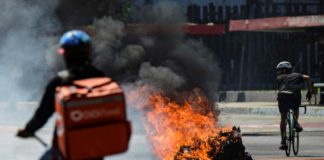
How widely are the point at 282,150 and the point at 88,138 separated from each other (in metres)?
11.3

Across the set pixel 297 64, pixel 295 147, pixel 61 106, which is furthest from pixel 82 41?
pixel 297 64

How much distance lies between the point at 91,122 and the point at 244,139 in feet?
47.1

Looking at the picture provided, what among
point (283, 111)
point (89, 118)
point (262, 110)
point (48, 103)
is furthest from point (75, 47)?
point (262, 110)

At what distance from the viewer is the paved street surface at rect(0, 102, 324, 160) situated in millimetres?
14895

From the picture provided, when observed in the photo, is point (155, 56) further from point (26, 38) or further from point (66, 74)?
point (66, 74)

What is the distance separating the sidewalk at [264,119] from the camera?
22188 mm

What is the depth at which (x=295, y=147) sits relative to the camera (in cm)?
1647

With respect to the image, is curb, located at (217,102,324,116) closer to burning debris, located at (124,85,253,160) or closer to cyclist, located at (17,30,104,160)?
burning debris, located at (124,85,253,160)

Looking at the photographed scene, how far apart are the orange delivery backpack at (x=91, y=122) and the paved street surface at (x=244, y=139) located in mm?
6025

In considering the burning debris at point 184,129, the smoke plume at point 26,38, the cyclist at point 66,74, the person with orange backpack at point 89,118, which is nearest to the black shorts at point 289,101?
the burning debris at point 184,129

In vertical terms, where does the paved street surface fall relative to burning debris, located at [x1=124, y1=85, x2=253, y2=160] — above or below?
below

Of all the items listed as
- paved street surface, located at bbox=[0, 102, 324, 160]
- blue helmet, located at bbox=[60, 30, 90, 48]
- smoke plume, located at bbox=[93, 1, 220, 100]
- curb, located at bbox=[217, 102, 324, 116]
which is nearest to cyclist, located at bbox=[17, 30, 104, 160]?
blue helmet, located at bbox=[60, 30, 90, 48]

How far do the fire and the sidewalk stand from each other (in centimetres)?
382

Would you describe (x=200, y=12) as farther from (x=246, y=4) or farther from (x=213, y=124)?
(x=213, y=124)
